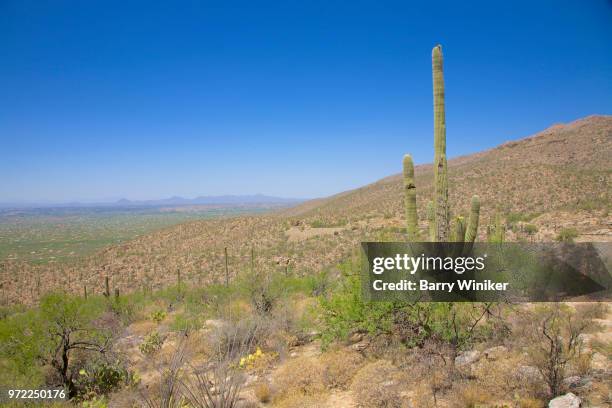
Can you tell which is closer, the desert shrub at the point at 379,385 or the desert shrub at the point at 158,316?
the desert shrub at the point at 379,385

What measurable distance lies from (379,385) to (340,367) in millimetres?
1102

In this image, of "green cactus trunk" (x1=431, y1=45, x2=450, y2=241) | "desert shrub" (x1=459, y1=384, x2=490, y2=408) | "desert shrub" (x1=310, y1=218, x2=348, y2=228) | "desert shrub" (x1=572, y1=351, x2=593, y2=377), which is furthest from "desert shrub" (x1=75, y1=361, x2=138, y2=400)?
"desert shrub" (x1=310, y1=218, x2=348, y2=228)

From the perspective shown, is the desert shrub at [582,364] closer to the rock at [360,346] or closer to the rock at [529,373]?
the rock at [529,373]

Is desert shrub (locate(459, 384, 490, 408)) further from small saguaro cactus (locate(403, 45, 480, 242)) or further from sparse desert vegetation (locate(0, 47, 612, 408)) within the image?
small saguaro cactus (locate(403, 45, 480, 242))

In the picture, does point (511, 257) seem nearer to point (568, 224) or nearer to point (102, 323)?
point (102, 323)

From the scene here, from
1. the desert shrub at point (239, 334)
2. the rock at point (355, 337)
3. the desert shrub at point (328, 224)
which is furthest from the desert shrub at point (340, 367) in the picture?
the desert shrub at point (328, 224)

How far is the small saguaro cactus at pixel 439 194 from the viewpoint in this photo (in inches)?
350

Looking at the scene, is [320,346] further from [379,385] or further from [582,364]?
[582,364]

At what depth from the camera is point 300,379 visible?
7.17 metres

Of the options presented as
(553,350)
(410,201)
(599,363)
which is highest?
(410,201)

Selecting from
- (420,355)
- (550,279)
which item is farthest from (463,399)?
(550,279)

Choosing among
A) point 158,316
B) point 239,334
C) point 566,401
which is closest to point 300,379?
point 239,334

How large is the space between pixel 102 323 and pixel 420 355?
9498 mm

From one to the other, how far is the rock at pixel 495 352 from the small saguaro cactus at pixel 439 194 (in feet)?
→ 8.69
